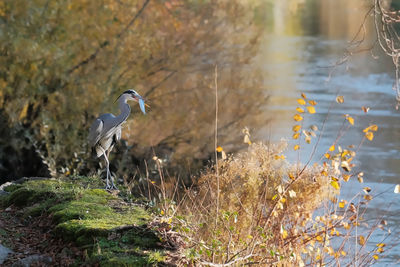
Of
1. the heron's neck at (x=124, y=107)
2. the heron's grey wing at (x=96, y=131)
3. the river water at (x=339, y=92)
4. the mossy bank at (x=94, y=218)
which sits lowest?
the river water at (x=339, y=92)

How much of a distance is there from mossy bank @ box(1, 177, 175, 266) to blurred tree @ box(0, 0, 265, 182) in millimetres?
3082

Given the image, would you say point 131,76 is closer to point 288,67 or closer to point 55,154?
point 55,154

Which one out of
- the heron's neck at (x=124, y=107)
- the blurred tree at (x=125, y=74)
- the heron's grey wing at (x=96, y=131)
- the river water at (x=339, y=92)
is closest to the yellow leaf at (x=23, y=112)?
the blurred tree at (x=125, y=74)

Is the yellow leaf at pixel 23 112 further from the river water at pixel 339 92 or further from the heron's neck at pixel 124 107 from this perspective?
the heron's neck at pixel 124 107

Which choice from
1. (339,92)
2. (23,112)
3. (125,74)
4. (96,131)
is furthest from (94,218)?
(339,92)

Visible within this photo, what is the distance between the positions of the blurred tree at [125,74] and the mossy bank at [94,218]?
3.08 meters

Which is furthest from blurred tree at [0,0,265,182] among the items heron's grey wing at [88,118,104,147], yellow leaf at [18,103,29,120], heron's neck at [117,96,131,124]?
heron's neck at [117,96,131,124]

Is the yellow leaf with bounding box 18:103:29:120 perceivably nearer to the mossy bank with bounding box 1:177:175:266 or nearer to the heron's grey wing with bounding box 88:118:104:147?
the mossy bank with bounding box 1:177:175:266

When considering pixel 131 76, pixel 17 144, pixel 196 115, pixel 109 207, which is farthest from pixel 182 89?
pixel 109 207

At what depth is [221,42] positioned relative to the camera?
47.1ft

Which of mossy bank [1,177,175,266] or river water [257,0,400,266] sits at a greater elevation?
mossy bank [1,177,175,266]

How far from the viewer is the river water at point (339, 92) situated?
13.2 m

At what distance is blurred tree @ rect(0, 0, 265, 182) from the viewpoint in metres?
10.7

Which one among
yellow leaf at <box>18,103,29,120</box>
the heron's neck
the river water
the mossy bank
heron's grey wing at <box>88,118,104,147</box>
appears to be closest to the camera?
the mossy bank
